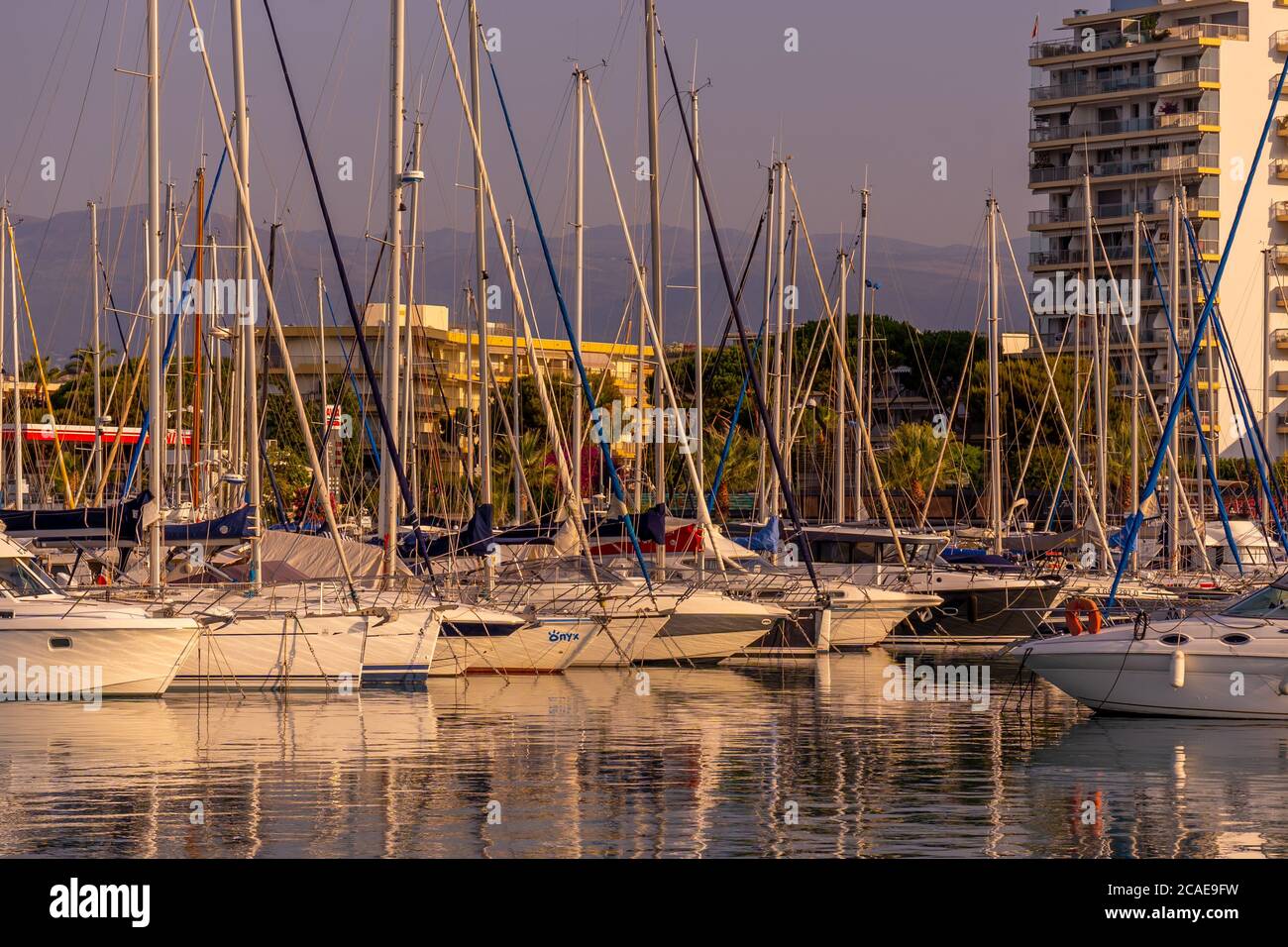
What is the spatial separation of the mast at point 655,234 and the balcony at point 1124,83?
77.4 meters

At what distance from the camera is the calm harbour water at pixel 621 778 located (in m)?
18.0

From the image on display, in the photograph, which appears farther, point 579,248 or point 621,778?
point 579,248

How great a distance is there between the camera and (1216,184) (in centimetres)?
11281

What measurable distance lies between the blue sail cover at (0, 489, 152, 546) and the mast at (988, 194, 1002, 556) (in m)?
25.3

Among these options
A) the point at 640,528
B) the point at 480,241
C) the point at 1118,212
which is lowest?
the point at 640,528

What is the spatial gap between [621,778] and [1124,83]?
100851mm

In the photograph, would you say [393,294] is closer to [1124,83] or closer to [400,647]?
[400,647]

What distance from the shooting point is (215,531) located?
34.8 m

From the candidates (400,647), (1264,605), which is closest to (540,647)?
(400,647)

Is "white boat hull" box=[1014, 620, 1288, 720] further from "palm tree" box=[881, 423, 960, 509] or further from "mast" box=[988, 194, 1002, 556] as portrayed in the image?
"palm tree" box=[881, 423, 960, 509]

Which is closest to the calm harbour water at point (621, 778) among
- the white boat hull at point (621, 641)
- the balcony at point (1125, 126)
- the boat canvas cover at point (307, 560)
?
the boat canvas cover at point (307, 560)
